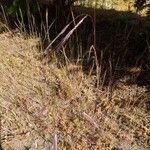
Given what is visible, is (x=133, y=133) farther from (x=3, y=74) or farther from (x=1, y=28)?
(x=1, y=28)

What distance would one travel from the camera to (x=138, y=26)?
4.28 metres

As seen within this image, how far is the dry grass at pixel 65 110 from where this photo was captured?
9.50 feet

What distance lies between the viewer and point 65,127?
2971mm

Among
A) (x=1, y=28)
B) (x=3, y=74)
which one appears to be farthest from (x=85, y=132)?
(x=1, y=28)

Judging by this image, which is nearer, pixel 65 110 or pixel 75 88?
pixel 65 110

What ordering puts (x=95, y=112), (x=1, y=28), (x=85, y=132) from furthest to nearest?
(x=1, y=28) < (x=95, y=112) < (x=85, y=132)

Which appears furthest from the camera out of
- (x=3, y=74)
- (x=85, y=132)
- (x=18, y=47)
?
(x=18, y=47)

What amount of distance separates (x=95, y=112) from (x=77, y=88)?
11.9 inches

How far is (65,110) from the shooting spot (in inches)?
123

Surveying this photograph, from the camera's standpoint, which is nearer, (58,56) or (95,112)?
(95,112)

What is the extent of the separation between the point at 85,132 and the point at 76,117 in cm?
17

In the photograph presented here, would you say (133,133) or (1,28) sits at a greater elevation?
(1,28)

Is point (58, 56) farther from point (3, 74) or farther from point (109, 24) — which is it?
point (109, 24)

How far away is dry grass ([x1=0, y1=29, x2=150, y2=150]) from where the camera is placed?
9.50ft
